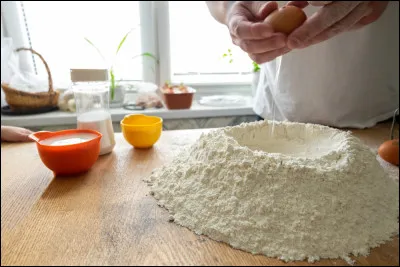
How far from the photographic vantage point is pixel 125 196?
1.34 feet

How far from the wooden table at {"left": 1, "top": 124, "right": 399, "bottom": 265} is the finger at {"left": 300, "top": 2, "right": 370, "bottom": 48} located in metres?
0.10

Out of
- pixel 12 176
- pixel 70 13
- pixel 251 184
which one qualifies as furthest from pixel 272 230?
pixel 70 13

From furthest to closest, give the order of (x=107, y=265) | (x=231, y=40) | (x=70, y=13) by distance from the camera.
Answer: (x=70, y=13) < (x=231, y=40) < (x=107, y=265)

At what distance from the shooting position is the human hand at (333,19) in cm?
21

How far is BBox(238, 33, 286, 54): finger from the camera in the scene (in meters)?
0.28

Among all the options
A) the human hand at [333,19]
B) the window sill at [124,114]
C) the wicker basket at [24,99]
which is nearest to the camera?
the human hand at [333,19]

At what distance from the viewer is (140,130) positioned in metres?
0.57

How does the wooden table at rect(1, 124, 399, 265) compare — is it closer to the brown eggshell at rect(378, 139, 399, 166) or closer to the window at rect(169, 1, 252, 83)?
the brown eggshell at rect(378, 139, 399, 166)

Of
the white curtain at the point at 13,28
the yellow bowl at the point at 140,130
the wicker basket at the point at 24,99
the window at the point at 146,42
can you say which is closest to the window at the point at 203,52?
the window at the point at 146,42

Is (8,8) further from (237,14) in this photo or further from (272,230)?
(272,230)

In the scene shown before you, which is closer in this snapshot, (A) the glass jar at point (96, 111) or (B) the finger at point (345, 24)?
(B) the finger at point (345, 24)

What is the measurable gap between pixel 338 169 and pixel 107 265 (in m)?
0.25

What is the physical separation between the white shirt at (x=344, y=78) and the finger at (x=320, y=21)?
17mm

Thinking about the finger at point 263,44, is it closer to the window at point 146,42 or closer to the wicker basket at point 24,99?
the window at point 146,42
